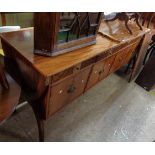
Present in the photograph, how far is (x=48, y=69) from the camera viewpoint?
0.92m

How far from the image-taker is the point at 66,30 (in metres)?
1.00

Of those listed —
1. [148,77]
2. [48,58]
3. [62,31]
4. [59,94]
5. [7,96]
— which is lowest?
[148,77]

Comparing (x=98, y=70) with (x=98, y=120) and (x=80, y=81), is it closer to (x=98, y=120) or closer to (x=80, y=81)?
(x=80, y=81)

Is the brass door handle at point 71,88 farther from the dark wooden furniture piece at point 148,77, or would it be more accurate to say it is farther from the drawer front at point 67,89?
the dark wooden furniture piece at point 148,77

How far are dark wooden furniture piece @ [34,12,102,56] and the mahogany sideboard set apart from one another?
5 cm

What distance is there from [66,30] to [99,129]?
0.97 meters

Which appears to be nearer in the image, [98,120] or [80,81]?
[80,81]

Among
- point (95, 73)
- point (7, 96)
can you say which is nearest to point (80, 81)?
point (95, 73)

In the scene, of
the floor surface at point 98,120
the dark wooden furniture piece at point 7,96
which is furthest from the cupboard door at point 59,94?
the floor surface at point 98,120

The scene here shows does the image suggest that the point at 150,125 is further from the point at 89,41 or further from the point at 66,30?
the point at 66,30

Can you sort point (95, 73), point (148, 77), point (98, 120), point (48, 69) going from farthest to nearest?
point (148, 77) → point (98, 120) → point (95, 73) → point (48, 69)

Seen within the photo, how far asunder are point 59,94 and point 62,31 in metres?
0.40

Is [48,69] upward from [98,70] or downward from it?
upward
